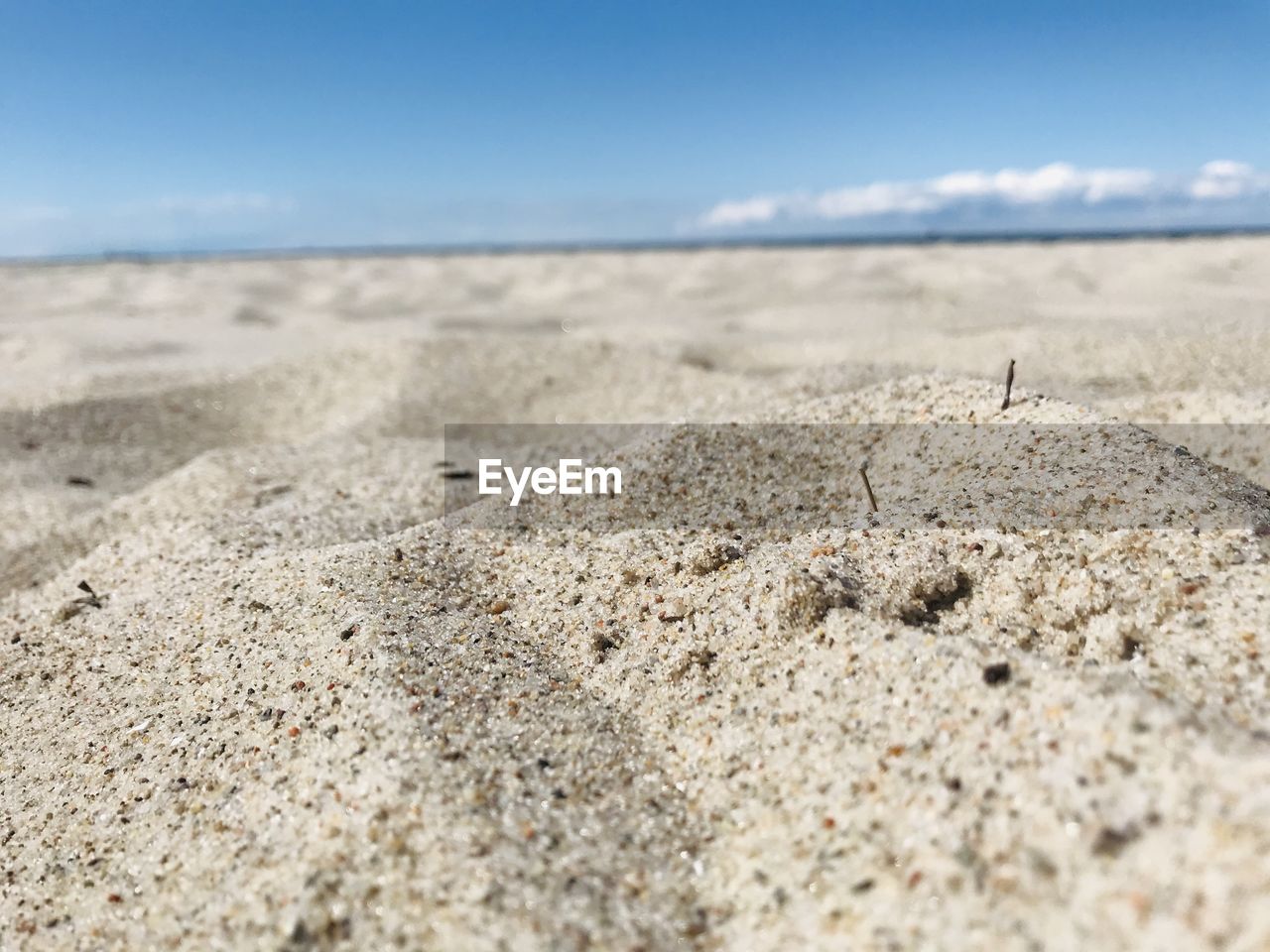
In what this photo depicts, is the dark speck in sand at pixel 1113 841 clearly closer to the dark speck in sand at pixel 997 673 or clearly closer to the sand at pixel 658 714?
the sand at pixel 658 714

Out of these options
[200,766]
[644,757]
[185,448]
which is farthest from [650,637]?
[185,448]

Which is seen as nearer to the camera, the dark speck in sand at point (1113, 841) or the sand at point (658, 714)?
the dark speck in sand at point (1113, 841)

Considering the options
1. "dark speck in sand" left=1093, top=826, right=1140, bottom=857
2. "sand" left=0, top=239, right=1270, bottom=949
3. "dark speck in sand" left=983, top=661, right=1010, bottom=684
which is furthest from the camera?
"dark speck in sand" left=983, top=661, right=1010, bottom=684

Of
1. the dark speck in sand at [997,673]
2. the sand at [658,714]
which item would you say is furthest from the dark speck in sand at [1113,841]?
the dark speck in sand at [997,673]

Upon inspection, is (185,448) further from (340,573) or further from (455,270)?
(455,270)

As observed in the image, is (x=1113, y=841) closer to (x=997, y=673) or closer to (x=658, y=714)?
(x=997, y=673)

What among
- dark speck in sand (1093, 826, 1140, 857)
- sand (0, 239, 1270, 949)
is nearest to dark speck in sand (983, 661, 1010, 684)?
sand (0, 239, 1270, 949)

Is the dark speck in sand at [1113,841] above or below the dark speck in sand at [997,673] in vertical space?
below

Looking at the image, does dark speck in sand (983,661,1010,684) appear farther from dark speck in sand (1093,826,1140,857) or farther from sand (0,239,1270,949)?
dark speck in sand (1093,826,1140,857)
